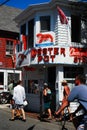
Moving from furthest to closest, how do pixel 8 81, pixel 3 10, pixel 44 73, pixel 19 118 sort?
1. pixel 3 10
2. pixel 8 81
3. pixel 44 73
4. pixel 19 118

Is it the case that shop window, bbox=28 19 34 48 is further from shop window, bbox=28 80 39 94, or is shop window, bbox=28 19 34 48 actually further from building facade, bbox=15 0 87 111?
shop window, bbox=28 80 39 94

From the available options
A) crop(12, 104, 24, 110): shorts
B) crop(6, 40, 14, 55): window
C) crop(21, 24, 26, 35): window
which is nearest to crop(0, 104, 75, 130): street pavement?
crop(12, 104, 24, 110): shorts

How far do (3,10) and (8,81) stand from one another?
25.1ft

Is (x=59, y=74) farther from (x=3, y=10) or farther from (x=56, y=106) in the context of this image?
(x=3, y=10)

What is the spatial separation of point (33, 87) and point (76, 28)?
4.38 metres

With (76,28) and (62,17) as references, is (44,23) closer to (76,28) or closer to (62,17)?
(62,17)

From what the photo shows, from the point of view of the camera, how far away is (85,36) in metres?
20.2

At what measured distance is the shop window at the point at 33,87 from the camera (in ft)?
69.5

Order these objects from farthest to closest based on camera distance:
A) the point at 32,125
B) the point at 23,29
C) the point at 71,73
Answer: the point at 23,29 → the point at 71,73 → the point at 32,125

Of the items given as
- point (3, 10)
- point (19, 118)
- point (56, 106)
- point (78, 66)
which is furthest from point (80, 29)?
point (3, 10)

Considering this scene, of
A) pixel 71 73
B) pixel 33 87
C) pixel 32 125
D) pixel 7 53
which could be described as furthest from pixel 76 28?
pixel 7 53

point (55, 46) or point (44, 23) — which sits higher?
point (44, 23)

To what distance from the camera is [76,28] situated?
20.2 meters

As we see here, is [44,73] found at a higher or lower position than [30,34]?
lower
